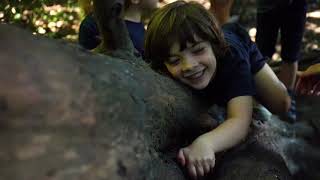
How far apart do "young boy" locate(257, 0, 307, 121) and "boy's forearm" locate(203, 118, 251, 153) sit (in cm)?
166

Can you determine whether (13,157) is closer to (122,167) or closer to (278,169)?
(122,167)

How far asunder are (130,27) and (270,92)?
0.95 meters

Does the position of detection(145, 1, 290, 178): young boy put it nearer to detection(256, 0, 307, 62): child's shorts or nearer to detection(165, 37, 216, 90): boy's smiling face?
Result: detection(165, 37, 216, 90): boy's smiling face

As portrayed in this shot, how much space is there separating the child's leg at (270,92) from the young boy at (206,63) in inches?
9.4

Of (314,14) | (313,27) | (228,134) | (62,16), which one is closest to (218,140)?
(228,134)

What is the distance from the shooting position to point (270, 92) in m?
2.30

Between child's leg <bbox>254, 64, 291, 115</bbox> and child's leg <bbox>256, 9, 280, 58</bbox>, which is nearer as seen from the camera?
child's leg <bbox>254, 64, 291, 115</bbox>

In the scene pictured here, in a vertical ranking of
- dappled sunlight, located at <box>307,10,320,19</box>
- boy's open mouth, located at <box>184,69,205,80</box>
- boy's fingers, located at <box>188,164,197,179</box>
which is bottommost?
dappled sunlight, located at <box>307,10,320,19</box>

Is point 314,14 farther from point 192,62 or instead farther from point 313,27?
point 192,62

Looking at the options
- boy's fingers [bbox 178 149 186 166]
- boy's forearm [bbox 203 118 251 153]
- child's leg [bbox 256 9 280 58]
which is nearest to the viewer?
boy's fingers [bbox 178 149 186 166]

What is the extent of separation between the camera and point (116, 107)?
128 centimetres

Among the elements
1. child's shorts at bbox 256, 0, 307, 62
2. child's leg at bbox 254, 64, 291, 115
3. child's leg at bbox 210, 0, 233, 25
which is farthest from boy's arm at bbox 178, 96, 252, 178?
child's shorts at bbox 256, 0, 307, 62

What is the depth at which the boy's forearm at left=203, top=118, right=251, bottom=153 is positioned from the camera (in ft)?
5.71

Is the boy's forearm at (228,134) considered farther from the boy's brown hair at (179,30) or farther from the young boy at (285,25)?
the young boy at (285,25)
